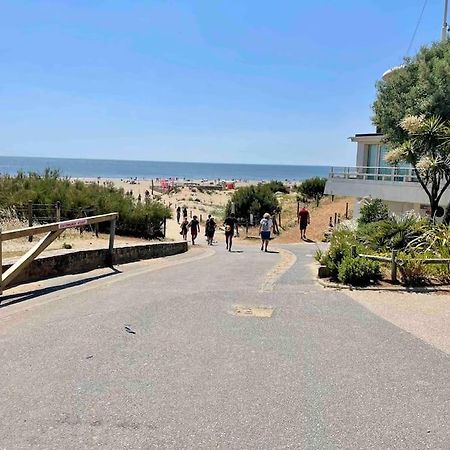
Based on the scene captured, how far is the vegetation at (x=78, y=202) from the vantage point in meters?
20.2

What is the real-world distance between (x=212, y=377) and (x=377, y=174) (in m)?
21.5

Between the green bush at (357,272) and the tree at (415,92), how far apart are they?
11.5 meters

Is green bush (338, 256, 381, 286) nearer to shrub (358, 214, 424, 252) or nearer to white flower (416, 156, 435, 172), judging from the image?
shrub (358, 214, 424, 252)

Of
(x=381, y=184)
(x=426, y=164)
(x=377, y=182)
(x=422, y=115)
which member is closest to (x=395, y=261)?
(x=426, y=164)

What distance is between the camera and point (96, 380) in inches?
193

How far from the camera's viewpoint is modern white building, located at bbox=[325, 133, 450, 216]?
77.4 ft

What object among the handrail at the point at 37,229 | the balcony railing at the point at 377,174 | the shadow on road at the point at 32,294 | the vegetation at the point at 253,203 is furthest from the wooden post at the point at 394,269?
the vegetation at the point at 253,203

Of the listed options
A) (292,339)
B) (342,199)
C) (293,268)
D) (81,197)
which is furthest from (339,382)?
(342,199)

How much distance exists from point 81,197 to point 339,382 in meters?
18.6

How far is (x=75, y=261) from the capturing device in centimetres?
1099

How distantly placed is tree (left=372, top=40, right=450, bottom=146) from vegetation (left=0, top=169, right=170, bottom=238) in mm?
11040

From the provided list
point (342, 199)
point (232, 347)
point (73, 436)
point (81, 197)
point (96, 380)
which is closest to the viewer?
point (73, 436)

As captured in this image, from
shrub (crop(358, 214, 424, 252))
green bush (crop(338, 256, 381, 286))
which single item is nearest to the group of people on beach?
shrub (crop(358, 214, 424, 252))

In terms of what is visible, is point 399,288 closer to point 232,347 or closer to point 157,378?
point 232,347
